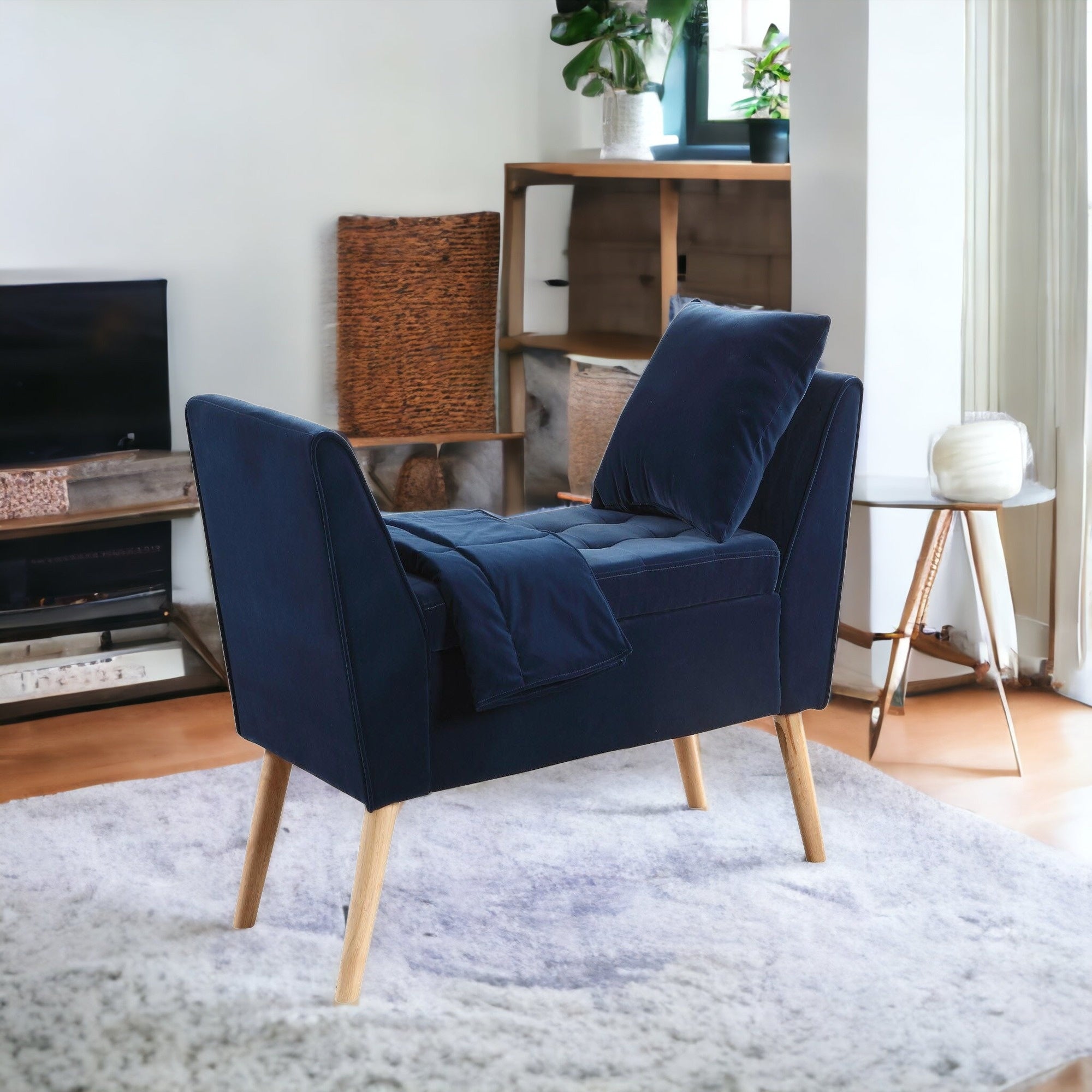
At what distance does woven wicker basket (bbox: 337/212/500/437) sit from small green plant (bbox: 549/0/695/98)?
0.49 meters

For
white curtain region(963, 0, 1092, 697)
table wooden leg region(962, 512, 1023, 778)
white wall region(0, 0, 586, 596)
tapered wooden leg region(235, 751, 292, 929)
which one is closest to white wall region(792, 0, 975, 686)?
white curtain region(963, 0, 1092, 697)

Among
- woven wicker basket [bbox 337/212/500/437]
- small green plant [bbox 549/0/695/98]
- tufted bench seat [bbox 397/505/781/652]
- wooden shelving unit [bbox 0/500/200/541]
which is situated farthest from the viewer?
woven wicker basket [bbox 337/212/500/437]

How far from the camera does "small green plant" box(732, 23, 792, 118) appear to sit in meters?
3.58

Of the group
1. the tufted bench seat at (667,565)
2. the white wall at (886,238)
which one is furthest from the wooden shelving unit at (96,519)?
the white wall at (886,238)

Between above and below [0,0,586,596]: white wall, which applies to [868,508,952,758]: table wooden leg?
below

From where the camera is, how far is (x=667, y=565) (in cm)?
210

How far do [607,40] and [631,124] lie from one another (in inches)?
9.8

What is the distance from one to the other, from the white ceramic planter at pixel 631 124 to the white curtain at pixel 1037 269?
975 mm

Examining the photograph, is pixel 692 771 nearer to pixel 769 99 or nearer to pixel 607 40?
pixel 769 99

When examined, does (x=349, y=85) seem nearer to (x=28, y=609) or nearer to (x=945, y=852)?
(x=28, y=609)

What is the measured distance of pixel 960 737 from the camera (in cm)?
299

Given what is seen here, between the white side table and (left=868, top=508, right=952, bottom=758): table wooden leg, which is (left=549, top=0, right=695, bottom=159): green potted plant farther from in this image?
(left=868, top=508, right=952, bottom=758): table wooden leg

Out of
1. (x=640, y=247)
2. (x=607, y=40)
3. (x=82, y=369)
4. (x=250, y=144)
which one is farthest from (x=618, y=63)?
(x=82, y=369)

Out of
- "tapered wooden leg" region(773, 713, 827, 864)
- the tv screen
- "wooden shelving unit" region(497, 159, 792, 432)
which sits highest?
"wooden shelving unit" region(497, 159, 792, 432)
